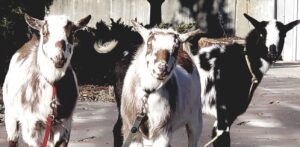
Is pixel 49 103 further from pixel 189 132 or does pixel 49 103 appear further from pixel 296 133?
pixel 296 133

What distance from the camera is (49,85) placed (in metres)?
6.27

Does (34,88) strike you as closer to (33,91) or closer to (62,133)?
(33,91)

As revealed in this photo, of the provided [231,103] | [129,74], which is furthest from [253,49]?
[129,74]

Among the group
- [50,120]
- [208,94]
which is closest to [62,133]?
[50,120]

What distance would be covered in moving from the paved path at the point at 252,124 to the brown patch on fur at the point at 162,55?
337 cm

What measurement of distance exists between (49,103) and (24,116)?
305 millimetres

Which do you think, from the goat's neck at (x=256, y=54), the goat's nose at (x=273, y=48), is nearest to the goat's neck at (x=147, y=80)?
the goat's nose at (x=273, y=48)

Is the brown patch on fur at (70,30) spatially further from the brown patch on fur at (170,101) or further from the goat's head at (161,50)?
the brown patch on fur at (170,101)

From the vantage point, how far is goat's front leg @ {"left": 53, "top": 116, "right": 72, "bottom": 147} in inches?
249

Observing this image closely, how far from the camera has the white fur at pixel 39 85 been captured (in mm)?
6090

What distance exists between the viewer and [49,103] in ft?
20.5

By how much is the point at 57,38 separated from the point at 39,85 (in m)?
0.56

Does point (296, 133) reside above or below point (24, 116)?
below

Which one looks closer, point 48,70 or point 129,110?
point 48,70
